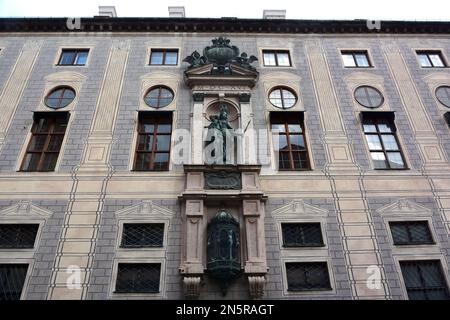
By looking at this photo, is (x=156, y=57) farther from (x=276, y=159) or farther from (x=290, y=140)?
(x=276, y=159)

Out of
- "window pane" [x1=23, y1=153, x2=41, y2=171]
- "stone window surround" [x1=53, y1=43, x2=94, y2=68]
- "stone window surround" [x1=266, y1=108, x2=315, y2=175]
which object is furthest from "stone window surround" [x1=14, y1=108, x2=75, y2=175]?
"stone window surround" [x1=266, y1=108, x2=315, y2=175]

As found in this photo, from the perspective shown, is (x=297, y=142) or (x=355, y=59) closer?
(x=297, y=142)

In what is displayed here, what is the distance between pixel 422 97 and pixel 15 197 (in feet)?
50.3

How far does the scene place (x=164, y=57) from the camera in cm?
1689

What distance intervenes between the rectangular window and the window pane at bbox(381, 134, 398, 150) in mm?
4412

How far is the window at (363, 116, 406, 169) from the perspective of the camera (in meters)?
13.7

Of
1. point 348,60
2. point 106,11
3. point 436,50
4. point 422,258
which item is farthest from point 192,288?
point 436,50

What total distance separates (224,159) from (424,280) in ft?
22.9

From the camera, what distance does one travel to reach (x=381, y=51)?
17297mm

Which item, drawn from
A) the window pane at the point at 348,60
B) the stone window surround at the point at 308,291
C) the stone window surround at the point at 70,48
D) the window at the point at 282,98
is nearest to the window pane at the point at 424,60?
the window pane at the point at 348,60

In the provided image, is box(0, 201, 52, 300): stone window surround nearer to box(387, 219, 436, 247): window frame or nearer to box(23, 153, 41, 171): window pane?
box(23, 153, 41, 171): window pane

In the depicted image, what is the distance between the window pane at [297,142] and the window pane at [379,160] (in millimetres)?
2466
